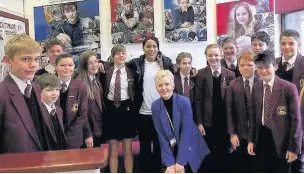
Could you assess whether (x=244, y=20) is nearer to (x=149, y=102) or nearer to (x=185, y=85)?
(x=185, y=85)

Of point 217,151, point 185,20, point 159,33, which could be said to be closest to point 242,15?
point 185,20

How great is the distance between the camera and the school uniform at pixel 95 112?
336 centimetres

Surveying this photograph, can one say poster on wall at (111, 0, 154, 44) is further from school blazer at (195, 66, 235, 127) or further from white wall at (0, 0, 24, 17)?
school blazer at (195, 66, 235, 127)

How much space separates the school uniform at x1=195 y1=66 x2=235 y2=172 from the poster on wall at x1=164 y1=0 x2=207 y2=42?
1.49 meters

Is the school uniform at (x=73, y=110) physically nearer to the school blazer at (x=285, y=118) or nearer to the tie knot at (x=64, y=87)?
the tie knot at (x=64, y=87)

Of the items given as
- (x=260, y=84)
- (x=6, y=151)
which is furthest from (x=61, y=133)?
(x=260, y=84)

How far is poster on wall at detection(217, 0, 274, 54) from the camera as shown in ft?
14.1

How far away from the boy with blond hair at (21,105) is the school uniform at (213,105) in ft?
6.00

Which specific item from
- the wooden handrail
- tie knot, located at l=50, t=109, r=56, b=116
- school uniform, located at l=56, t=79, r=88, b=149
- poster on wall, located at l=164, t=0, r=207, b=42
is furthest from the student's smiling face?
the wooden handrail

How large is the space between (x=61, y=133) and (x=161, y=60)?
167 centimetres

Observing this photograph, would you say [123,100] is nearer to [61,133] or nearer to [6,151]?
[61,133]

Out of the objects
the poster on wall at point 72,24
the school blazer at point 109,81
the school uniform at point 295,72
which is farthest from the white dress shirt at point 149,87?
the poster on wall at point 72,24

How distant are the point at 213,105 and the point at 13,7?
3.60 m

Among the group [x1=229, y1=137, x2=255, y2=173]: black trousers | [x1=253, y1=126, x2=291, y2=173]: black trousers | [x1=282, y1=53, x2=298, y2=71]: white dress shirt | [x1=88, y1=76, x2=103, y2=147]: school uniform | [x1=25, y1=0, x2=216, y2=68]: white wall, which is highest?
[x1=25, y1=0, x2=216, y2=68]: white wall
